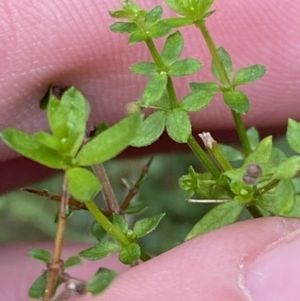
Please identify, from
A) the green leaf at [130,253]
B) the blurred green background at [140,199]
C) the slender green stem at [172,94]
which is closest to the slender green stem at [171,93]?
the slender green stem at [172,94]

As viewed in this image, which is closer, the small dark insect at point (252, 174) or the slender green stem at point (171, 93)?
the small dark insect at point (252, 174)

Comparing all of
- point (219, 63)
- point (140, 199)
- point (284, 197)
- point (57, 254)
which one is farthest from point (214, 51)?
point (140, 199)

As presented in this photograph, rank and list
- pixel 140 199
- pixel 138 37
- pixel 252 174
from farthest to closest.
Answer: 1. pixel 140 199
2. pixel 138 37
3. pixel 252 174

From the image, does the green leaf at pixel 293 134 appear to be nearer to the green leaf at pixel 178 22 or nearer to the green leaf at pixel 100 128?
the green leaf at pixel 178 22

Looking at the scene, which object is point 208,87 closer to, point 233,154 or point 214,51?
point 214,51

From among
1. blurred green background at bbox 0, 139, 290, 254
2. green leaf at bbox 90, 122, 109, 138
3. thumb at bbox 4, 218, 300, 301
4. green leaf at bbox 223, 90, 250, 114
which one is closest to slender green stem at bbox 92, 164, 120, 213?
green leaf at bbox 90, 122, 109, 138

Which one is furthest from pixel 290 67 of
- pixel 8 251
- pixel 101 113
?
pixel 8 251
